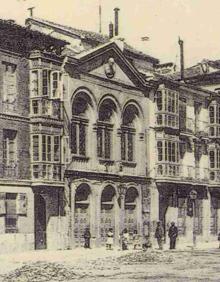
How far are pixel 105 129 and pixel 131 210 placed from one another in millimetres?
5193

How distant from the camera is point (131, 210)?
39594 mm

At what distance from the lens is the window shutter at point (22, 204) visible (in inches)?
1238

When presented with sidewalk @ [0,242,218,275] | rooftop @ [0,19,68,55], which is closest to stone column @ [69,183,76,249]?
sidewalk @ [0,242,218,275]

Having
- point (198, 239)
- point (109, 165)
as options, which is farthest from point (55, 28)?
point (198, 239)

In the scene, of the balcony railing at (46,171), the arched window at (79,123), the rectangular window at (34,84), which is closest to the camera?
the balcony railing at (46,171)

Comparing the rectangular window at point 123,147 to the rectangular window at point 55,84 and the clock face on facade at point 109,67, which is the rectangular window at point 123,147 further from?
the rectangular window at point 55,84

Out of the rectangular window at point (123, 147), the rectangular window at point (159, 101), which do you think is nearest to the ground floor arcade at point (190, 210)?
the rectangular window at point (123, 147)

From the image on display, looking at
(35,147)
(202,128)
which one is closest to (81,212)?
(35,147)

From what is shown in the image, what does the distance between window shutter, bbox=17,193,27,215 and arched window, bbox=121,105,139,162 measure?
29.1 feet

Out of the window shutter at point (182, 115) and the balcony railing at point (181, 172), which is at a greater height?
the window shutter at point (182, 115)

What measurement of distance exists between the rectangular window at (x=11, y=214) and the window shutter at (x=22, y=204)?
0.62 feet

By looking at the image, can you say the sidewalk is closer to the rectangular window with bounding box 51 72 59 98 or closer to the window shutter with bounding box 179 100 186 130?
the rectangular window with bounding box 51 72 59 98

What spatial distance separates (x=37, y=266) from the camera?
20844 millimetres

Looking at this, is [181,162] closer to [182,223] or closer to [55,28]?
[182,223]
